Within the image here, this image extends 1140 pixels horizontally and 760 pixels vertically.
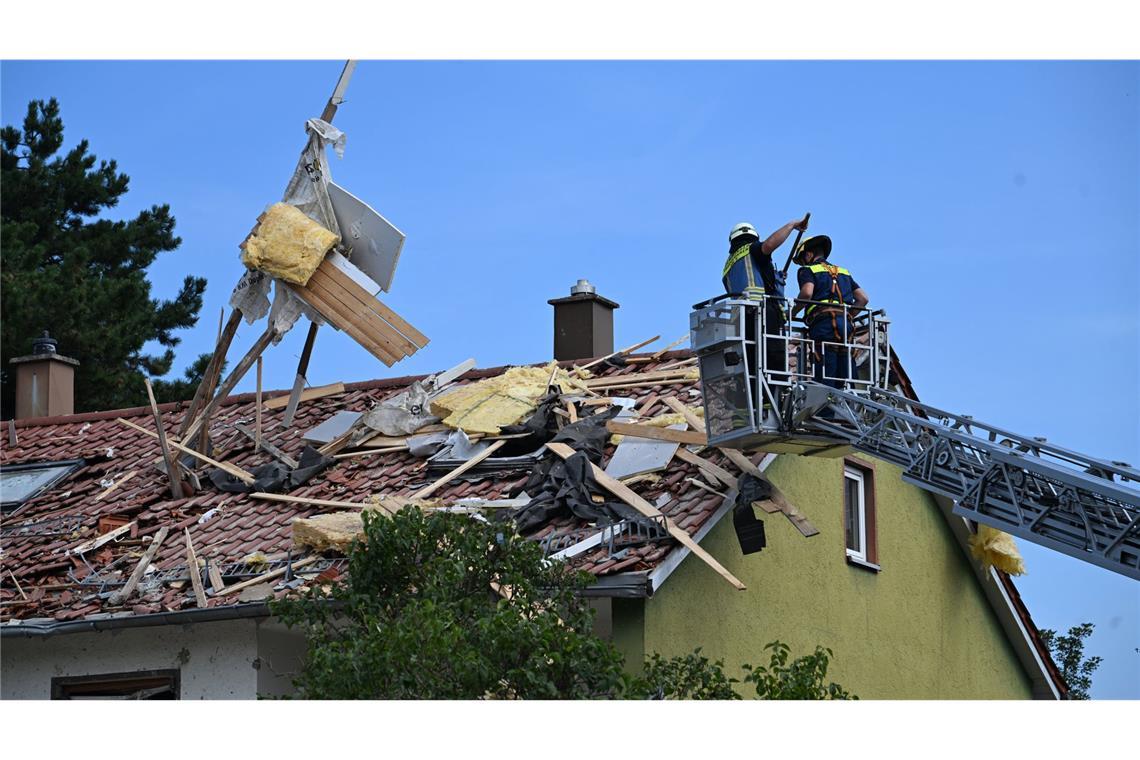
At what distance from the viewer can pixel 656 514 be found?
497 inches

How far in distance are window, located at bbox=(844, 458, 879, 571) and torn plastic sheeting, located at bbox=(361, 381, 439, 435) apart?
4.28 m

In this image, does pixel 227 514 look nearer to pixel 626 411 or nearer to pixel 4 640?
pixel 4 640

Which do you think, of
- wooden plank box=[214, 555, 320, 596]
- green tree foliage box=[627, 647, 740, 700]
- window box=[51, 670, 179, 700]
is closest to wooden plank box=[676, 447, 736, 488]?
green tree foliage box=[627, 647, 740, 700]

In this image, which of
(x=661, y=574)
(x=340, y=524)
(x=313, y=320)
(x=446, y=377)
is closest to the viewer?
(x=661, y=574)

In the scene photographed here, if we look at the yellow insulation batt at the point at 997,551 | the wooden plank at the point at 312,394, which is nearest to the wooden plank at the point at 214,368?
the wooden plank at the point at 312,394

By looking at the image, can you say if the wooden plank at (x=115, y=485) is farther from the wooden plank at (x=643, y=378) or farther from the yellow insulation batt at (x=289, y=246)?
the wooden plank at (x=643, y=378)

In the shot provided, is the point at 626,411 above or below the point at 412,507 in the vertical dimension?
above

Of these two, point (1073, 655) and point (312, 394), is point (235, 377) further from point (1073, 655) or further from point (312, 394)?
point (1073, 655)

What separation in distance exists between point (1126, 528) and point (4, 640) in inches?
369

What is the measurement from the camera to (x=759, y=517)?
47.2ft

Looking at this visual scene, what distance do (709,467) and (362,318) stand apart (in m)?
4.10

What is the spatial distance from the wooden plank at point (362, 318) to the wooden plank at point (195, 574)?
8.92 ft

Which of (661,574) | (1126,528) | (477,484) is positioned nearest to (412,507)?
(661,574)

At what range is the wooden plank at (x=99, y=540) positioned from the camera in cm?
1476
